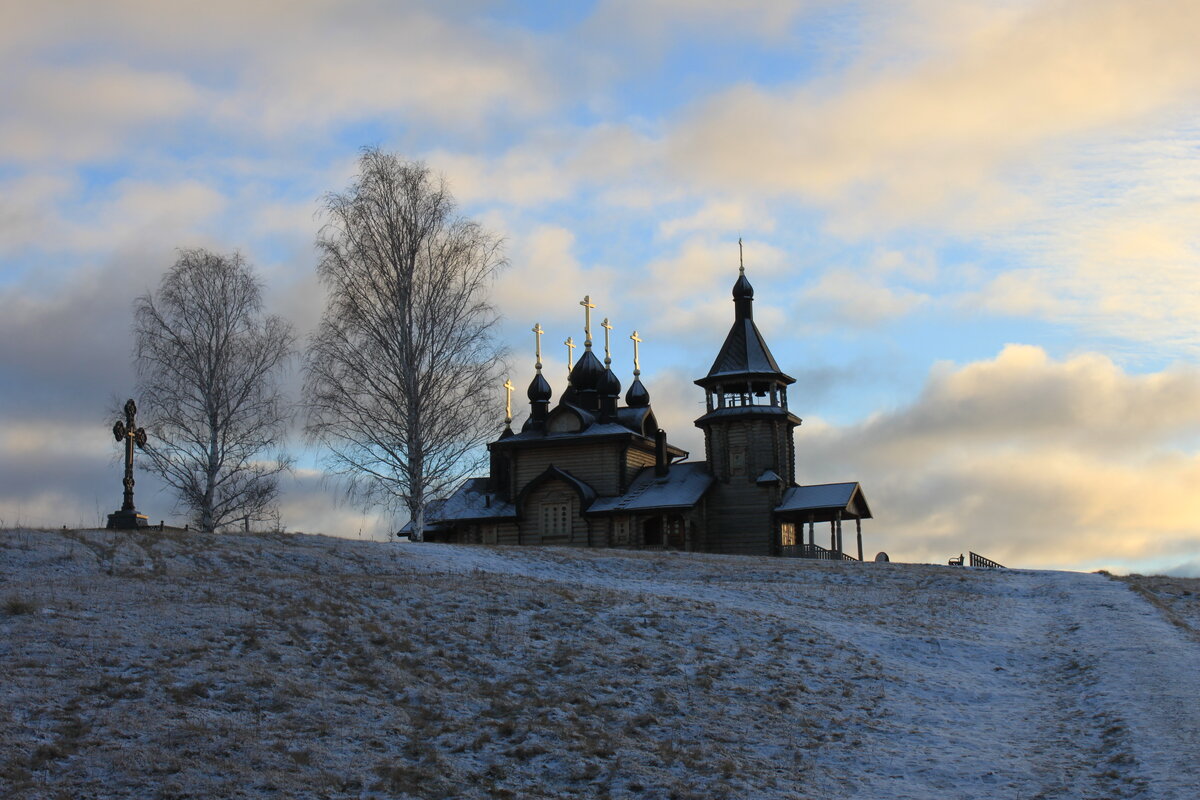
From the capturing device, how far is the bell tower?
152 feet

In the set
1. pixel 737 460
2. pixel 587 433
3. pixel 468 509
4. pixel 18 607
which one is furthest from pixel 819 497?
pixel 18 607

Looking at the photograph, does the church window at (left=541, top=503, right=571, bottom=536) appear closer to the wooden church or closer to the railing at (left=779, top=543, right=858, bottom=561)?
the wooden church

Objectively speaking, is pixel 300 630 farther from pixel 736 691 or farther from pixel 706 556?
pixel 706 556

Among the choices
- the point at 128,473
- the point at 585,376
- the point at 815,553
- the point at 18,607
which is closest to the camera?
the point at 18,607

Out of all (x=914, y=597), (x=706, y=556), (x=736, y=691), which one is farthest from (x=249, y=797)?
(x=706, y=556)

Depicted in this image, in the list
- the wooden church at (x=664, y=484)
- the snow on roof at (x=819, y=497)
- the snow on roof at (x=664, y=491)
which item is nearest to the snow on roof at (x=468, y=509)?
the wooden church at (x=664, y=484)

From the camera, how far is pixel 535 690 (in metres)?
16.7

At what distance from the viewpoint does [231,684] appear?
50.7 ft

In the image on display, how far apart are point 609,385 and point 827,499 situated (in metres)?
10.5

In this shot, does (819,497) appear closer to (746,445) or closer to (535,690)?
(746,445)

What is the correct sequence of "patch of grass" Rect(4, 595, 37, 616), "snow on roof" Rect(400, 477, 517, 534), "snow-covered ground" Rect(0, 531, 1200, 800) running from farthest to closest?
"snow on roof" Rect(400, 477, 517, 534) → "patch of grass" Rect(4, 595, 37, 616) → "snow-covered ground" Rect(0, 531, 1200, 800)

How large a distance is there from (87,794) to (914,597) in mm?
19740

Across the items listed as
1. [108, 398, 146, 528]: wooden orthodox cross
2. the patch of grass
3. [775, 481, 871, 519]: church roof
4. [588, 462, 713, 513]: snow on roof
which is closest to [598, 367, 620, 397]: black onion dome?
[588, 462, 713, 513]: snow on roof

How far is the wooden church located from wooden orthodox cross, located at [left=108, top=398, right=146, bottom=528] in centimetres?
1718
